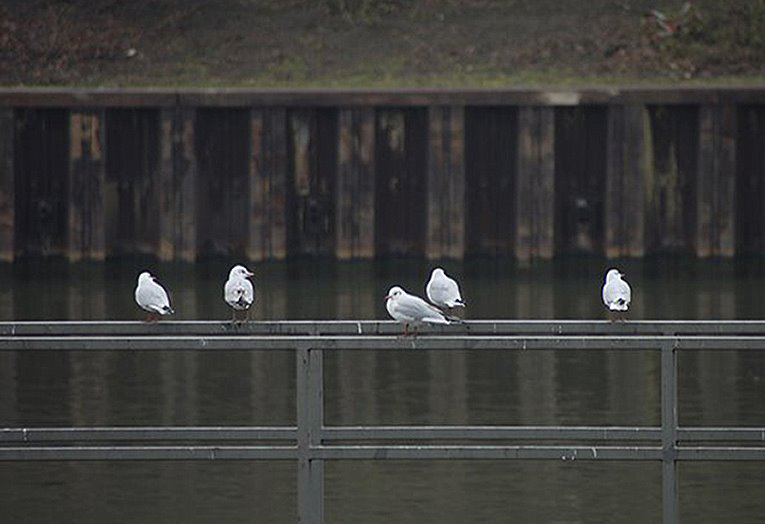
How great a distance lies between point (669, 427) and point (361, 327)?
2.11 m

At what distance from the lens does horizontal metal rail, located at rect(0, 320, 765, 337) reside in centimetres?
1388

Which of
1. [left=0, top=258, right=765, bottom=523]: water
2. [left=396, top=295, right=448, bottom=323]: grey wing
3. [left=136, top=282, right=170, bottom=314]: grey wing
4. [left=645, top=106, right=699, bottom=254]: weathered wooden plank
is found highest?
[left=645, top=106, right=699, bottom=254]: weathered wooden plank

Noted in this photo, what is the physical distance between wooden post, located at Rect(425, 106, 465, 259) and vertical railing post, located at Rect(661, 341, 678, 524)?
2294cm

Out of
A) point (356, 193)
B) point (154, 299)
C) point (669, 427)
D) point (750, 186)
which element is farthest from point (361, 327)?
point (750, 186)

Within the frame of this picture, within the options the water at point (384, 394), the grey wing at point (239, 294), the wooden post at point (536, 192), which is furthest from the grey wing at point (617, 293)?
the wooden post at point (536, 192)

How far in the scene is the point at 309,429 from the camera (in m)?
13.3

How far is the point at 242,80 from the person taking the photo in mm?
40094

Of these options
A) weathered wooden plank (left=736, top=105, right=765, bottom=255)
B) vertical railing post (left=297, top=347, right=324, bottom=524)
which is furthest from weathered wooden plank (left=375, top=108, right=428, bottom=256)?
vertical railing post (left=297, top=347, right=324, bottom=524)

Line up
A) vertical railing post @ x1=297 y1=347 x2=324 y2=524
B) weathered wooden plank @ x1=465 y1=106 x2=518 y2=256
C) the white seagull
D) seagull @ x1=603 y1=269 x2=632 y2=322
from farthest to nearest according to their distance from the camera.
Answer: weathered wooden plank @ x1=465 y1=106 x2=518 y2=256 < the white seagull < seagull @ x1=603 y1=269 x2=632 y2=322 < vertical railing post @ x1=297 y1=347 x2=324 y2=524

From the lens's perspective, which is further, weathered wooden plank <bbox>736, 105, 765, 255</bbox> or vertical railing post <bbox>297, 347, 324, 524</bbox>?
weathered wooden plank <bbox>736, 105, 765, 255</bbox>

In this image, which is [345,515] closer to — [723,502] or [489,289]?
[723,502]

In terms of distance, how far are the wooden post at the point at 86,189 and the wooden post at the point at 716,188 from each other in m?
8.83

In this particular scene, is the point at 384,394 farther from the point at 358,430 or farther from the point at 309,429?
the point at 309,429

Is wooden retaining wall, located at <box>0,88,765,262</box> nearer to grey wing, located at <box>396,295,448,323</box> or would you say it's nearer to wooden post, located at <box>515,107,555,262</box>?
wooden post, located at <box>515,107,555,262</box>
